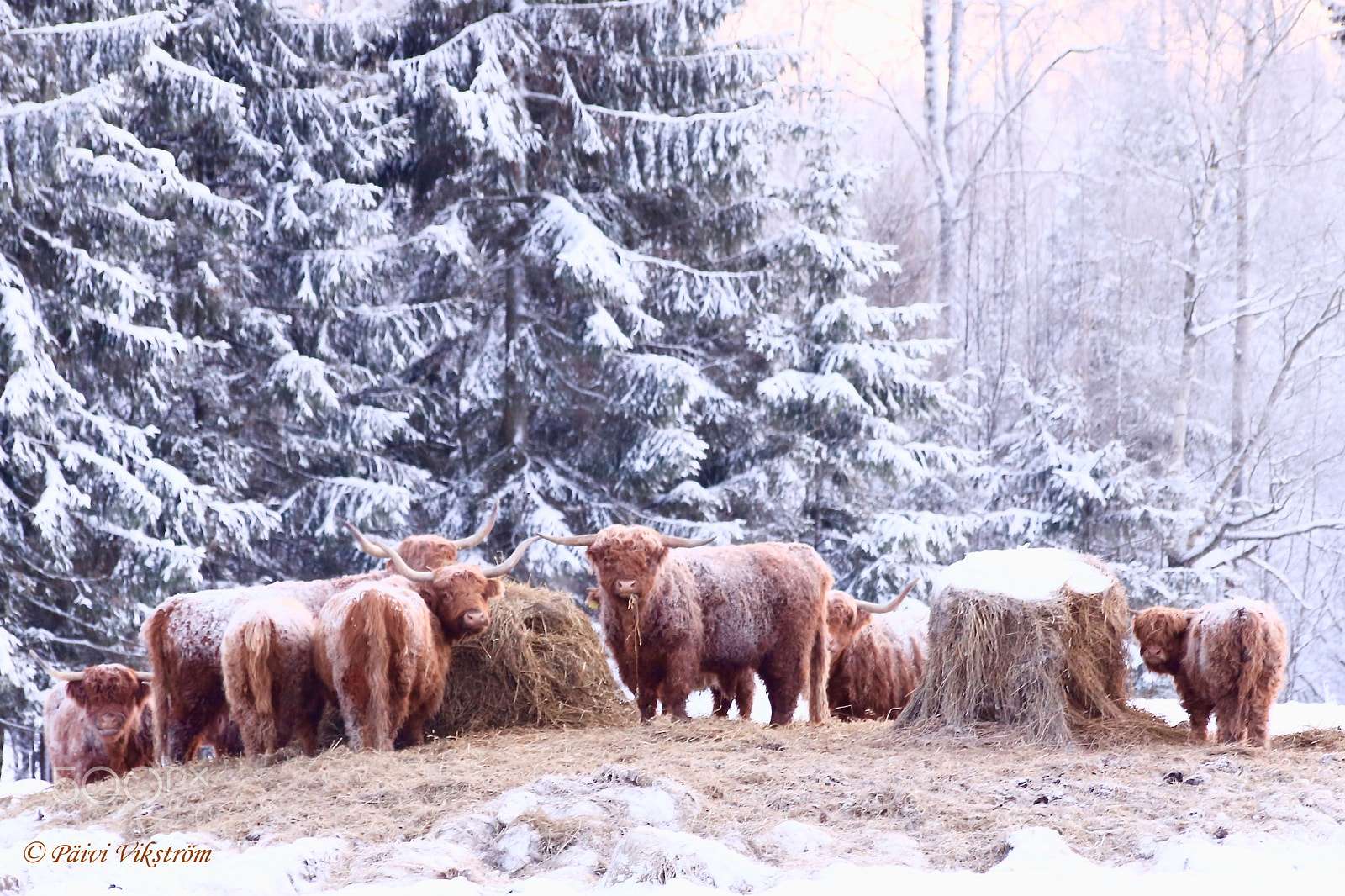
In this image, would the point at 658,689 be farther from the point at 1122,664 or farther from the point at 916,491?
the point at 916,491

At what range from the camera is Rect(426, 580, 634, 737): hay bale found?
758cm

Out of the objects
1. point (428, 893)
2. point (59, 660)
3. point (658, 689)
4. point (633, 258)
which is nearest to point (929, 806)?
point (428, 893)

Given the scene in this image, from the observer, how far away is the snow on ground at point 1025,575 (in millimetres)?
7004

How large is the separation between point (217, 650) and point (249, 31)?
38.0ft

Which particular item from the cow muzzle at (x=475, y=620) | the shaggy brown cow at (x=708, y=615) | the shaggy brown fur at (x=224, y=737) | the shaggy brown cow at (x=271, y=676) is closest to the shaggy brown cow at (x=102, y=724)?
the shaggy brown fur at (x=224, y=737)

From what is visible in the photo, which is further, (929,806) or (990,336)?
(990,336)

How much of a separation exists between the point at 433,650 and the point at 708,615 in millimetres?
2118

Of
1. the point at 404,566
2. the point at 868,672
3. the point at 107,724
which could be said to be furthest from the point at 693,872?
the point at 868,672

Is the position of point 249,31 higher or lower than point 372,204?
higher

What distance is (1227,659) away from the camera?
6.96m

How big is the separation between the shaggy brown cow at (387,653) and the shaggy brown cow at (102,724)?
215 cm

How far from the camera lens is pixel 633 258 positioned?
1609 cm

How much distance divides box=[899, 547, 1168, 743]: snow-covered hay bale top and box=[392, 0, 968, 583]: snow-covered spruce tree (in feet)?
27.2

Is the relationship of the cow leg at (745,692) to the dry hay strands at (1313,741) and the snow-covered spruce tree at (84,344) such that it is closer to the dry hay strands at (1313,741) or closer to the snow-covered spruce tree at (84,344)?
the dry hay strands at (1313,741)
